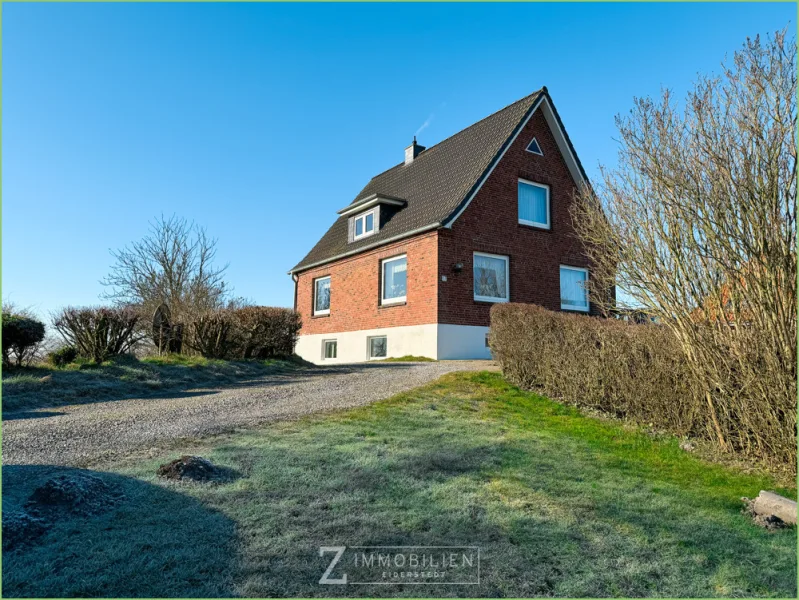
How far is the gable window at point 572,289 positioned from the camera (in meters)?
20.5

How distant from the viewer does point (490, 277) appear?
18.6 m

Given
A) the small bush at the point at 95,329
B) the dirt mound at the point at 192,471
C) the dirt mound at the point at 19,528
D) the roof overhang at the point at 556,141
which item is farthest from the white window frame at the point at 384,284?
the dirt mound at the point at 19,528

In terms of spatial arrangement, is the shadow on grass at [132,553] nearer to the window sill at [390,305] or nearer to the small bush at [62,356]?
the small bush at [62,356]

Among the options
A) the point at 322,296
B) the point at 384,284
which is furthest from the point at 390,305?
the point at 322,296

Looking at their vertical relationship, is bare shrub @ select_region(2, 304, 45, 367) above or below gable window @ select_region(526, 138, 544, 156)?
below

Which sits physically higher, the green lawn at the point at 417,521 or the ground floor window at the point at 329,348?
the ground floor window at the point at 329,348

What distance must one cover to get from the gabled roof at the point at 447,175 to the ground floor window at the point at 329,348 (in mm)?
3368

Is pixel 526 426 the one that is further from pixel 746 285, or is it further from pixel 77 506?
pixel 77 506

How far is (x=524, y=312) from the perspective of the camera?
1054 cm

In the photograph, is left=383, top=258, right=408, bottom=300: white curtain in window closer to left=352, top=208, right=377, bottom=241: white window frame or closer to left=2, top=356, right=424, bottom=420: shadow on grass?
left=352, top=208, right=377, bottom=241: white window frame

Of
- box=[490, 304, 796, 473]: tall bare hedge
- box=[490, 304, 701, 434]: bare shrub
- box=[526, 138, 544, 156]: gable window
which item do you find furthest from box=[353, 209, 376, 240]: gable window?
box=[490, 304, 796, 473]: tall bare hedge

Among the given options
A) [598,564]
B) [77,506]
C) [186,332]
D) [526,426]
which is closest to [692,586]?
[598,564]

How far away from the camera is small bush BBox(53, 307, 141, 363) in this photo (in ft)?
41.0

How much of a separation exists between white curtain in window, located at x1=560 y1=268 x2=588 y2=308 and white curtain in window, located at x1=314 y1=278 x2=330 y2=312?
9430 millimetres
